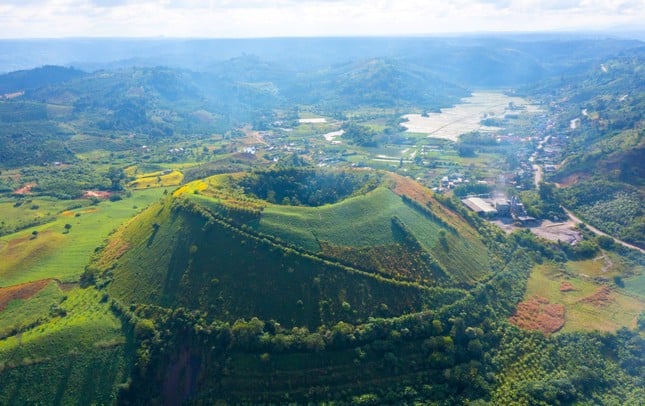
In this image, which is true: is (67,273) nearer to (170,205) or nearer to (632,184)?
(170,205)

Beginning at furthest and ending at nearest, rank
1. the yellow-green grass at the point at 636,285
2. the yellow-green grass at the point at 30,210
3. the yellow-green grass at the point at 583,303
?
the yellow-green grass at the point at 30,210 < the yellow-green grass at the point at 636,285 < the yellow-green grass at the point at 583,303

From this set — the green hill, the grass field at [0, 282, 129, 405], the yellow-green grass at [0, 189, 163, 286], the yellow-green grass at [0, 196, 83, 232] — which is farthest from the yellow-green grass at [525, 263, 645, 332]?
the yellow-green grass at [0, 196, 83, 232]

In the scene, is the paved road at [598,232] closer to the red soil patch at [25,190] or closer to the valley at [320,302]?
the valley at [320,302]

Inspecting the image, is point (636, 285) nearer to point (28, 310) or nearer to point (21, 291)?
point (28, 310)

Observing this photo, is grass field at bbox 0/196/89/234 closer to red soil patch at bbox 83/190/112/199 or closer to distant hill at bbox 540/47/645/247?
red soil patch at bbox 83/190/112/199

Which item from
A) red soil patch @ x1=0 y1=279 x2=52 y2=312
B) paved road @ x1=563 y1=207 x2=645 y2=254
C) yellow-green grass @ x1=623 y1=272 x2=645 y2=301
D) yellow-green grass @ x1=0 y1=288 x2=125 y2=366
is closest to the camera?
yellow-green grass @ x1=0 y1=288 x2=125 y2=366

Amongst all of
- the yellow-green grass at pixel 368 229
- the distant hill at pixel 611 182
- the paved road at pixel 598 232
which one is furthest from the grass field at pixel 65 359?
the distant hill at pixel 611 182
